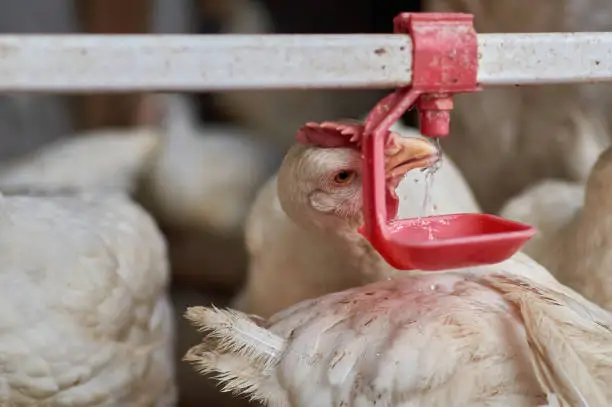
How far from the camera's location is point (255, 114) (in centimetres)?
164

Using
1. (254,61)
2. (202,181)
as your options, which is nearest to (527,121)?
(202,181)

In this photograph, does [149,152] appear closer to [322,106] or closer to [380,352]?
[322,106]

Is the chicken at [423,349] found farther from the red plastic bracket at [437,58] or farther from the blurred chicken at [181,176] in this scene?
the blurred chicken at [181,176]

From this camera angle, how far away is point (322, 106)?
162 cm

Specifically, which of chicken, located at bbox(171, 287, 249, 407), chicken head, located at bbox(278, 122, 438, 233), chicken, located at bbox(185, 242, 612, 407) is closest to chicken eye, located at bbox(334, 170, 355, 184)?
chicken head, located at bbox(278, 122, 438, 233)

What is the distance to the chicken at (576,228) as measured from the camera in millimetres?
890

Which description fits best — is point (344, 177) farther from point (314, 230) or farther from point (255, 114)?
point (255, 114)

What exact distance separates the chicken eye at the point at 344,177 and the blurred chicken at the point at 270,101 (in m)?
0.81

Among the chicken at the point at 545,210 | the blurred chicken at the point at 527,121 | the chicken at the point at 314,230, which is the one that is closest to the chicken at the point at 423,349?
the chicken at the point at 314,230

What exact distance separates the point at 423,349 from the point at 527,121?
64 centimetres

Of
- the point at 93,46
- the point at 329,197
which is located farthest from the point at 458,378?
the point at 93,46

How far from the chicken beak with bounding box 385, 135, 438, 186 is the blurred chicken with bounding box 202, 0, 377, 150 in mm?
861

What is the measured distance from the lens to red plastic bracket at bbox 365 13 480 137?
2.03 feet

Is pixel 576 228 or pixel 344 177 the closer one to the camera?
pixel 344 177
